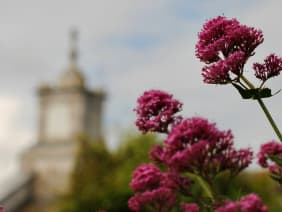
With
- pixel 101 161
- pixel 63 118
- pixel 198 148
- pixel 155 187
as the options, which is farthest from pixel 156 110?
pixel 63 118

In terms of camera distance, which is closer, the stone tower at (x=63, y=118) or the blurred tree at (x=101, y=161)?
the blurred tree at (x=101, y=161)

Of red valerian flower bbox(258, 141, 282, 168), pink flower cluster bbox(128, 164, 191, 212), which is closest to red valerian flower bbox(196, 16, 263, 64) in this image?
pink flower cluster bbox(128, 164, 191, 212)

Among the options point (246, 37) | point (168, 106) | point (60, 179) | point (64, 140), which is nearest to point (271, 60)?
point (246, 37)

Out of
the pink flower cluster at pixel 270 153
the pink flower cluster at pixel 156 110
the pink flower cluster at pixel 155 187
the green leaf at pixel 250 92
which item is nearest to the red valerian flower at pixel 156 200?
the pink flower cluster at pixel 155 187

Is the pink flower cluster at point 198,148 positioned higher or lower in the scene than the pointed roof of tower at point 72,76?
lower

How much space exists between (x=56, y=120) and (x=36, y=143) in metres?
2.72

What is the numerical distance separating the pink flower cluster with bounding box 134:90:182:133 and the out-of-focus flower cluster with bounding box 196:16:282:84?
22 centimetres

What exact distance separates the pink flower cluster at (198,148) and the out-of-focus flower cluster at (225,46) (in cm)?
51

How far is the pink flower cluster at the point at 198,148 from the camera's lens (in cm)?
252

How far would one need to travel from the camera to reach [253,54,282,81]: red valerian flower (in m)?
3.29

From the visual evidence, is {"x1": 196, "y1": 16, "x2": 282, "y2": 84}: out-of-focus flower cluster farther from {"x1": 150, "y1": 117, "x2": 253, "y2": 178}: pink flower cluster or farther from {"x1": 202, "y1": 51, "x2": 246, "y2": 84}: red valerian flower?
{"x1": 150, "y1": 117, "x2": 253, "y2": 178}: pink flower cluster

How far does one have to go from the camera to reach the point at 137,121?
3080 mm

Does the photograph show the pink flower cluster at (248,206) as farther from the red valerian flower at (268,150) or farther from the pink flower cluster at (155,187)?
the red valerian flower at (268,150)

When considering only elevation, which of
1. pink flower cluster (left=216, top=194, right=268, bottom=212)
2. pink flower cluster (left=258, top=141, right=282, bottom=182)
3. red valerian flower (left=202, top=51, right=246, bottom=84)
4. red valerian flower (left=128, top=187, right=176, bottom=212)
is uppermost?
red valerian flower (left=202, top=51, right=246, bottom=84)
